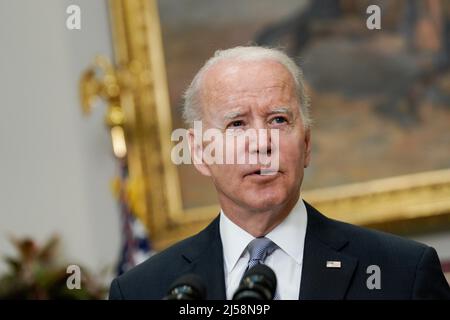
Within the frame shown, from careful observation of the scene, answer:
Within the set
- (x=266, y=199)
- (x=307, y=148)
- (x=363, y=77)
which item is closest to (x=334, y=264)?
(x=266, y=199)

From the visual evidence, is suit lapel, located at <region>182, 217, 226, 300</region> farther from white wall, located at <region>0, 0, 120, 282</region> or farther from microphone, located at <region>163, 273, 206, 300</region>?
white wall, located at <region>0, 0, 120, 282</region>

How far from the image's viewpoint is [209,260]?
11.3 feet

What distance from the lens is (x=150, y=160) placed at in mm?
10203

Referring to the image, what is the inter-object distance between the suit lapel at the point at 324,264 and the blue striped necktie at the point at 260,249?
0.11m

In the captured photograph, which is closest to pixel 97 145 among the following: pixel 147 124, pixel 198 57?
pixel 147 124

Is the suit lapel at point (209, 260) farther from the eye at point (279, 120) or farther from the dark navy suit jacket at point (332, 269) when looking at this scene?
the eye at point (279, 120)

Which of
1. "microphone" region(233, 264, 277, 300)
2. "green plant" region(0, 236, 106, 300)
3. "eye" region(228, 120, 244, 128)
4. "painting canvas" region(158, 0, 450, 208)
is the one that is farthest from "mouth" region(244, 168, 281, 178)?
"painting canvas" region(158, 0, 450, 208)

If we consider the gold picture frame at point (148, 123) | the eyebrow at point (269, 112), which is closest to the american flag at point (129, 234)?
the gold picture frame at point (148, 123)

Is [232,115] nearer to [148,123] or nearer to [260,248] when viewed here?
[260,248]

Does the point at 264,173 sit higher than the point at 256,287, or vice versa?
the point at 264,173

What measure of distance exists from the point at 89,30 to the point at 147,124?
1.07 metres

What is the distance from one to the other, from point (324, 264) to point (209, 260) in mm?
376
